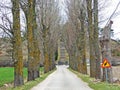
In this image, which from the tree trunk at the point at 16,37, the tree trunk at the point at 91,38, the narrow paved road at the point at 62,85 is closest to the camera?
the narrow paved road at the point at 62,85

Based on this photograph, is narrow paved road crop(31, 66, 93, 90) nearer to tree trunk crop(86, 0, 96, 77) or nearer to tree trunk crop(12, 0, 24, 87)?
tree trunk crop(12, 0, 24, 87)

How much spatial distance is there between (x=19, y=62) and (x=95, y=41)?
375 inches

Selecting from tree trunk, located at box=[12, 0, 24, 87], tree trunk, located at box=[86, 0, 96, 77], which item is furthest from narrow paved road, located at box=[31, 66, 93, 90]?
tree trunk, located at box=[86, 0, 96, 77]

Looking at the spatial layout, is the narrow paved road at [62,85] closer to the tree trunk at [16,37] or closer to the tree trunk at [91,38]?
the tree trunk at [16,37]

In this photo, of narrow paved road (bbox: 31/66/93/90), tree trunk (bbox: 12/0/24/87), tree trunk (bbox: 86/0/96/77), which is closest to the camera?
narrow paved road (bbox: 31/66/93/90)

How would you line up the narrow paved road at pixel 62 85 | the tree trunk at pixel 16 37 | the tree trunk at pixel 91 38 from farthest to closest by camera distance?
the tree trunk at pixel 91 38 < the tree trunk at pixel 16 37 < the narrow paved road at pixel 62 85

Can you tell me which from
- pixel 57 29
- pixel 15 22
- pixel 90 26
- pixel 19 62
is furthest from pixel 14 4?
pixel 57 29

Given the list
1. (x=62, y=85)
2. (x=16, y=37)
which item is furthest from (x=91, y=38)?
(x=16, y=37)

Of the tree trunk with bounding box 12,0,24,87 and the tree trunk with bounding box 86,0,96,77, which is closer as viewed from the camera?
the tree trunk with bounding box 12,0,24,87

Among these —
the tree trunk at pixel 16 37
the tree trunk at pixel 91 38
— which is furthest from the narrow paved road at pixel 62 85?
the tree trunk at pixel 91 38

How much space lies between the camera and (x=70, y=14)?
55875mm

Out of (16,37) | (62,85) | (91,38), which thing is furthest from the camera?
(91,38)

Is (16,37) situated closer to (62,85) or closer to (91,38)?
(62,85)

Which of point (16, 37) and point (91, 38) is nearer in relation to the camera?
point (16, 37)
